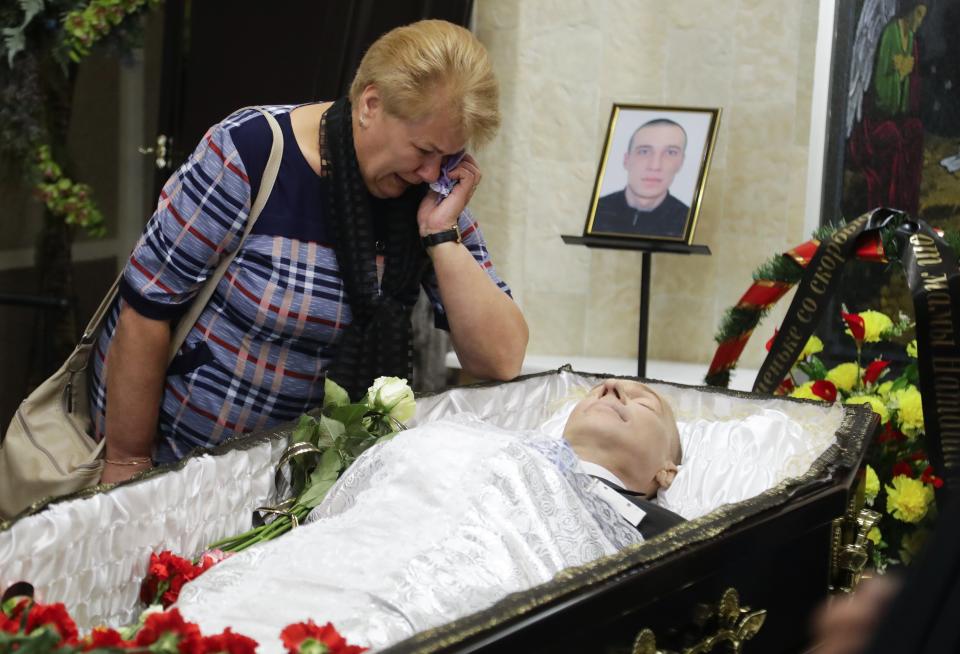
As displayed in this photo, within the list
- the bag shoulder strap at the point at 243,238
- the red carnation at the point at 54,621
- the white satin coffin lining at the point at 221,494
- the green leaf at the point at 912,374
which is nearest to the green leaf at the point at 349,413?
the white satin coffin lining at the point at 221,494

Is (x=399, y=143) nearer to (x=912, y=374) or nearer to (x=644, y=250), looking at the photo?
(x=912, y=374)

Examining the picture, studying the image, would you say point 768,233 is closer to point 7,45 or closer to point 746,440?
point 746,440

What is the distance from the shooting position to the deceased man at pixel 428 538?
162cm

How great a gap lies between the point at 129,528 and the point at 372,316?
2.27 feet

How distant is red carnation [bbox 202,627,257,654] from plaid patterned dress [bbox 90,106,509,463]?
3.34ft

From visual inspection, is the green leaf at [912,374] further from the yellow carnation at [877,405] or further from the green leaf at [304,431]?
the green leaf at [304,431]

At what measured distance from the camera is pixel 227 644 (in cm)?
130

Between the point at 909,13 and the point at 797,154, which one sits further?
the point at 797,154

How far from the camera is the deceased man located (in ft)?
5.32

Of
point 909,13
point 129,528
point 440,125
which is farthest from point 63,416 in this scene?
point 909,13

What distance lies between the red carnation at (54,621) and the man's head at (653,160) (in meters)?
3.43

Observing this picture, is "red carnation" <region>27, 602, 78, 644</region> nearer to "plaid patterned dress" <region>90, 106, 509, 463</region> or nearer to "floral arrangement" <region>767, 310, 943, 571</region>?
"plaid patterned dress" <region>90, 106, 509, 463</region>

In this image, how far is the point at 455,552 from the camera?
5.88ft

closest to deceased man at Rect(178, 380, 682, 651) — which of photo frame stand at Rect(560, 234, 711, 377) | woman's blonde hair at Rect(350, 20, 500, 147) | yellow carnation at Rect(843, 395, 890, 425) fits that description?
woman's blonde hair at Rect(350, 20, 500, 147)
